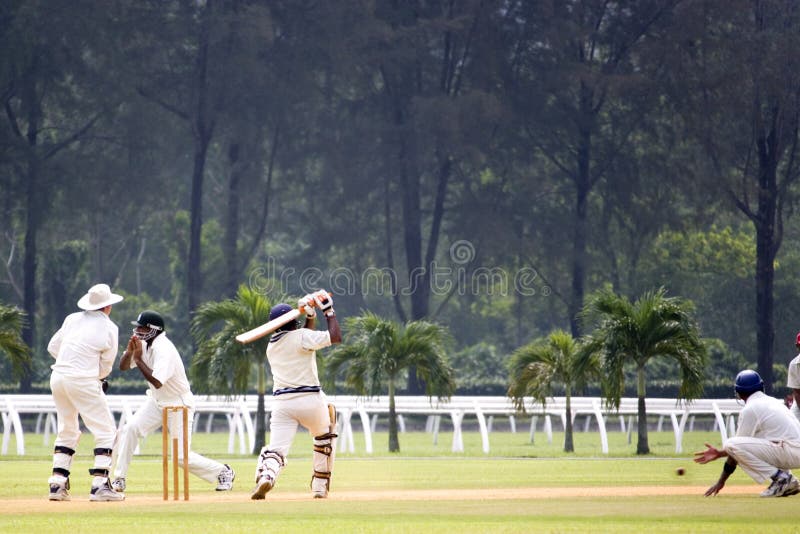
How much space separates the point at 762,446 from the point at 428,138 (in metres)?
37.9

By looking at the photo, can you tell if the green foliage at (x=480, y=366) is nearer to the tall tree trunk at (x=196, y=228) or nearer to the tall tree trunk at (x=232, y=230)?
the tall tree trunk at (x=232, y=230)

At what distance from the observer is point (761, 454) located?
14.8 meters

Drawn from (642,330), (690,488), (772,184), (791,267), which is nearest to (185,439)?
(690,488)

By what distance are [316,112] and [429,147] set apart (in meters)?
4.74

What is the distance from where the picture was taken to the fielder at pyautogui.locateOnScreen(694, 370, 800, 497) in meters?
14.6

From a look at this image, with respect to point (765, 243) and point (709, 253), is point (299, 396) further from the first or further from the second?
point (709, 253)

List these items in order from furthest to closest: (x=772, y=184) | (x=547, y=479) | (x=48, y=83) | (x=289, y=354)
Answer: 1. (x=48, y=83)
2. (x=772, y=184)
3. (x=547, y=479)
4. (x=289, y=354)

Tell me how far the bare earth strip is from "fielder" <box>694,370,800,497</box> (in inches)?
13.0

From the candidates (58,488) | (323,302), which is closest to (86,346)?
(58,488)

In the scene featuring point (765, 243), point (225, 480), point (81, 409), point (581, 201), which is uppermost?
point (581, 201)

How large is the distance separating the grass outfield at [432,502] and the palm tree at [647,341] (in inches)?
103

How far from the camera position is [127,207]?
56094mm

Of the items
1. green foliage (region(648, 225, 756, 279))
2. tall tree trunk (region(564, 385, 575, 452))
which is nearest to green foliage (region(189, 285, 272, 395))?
tall tree trunk (region(564, 385, 575, 452))

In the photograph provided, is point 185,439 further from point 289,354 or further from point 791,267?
point 791,267
